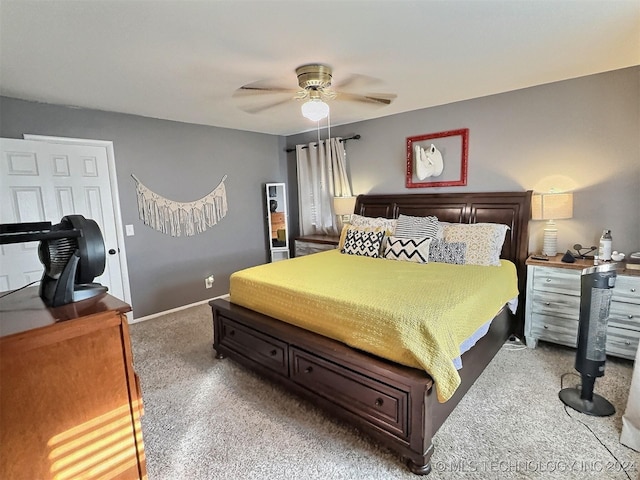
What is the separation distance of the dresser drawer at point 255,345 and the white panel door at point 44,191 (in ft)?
5.65

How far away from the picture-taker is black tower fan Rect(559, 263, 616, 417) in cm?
206

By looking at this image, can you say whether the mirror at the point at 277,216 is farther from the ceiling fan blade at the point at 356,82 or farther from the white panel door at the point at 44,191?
the ceiling fan blade at the point at 356,82

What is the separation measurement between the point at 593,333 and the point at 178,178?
4.26 m

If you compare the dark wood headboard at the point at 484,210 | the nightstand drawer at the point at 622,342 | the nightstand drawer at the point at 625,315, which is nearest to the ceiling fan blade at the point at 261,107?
the dark wood headboard at the point at 484,210

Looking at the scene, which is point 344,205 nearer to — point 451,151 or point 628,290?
point 451,151

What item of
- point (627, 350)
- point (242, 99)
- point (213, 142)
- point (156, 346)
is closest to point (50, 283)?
point (156, 346)

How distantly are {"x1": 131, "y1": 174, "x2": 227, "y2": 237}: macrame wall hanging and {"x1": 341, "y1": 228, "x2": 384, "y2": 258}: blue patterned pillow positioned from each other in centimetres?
189

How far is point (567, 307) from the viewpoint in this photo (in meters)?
2.83

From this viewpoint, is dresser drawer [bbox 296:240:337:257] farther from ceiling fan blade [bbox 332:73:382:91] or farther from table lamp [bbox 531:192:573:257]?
table lamp [bbox 531:192:573:257]

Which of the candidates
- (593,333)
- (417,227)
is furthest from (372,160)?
(593,333)

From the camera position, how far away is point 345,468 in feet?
5.78

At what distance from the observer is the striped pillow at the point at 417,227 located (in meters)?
3.43

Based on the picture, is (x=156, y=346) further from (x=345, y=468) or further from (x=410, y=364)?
(x=410, y=364)

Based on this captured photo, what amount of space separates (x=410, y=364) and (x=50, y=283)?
1735 mm
